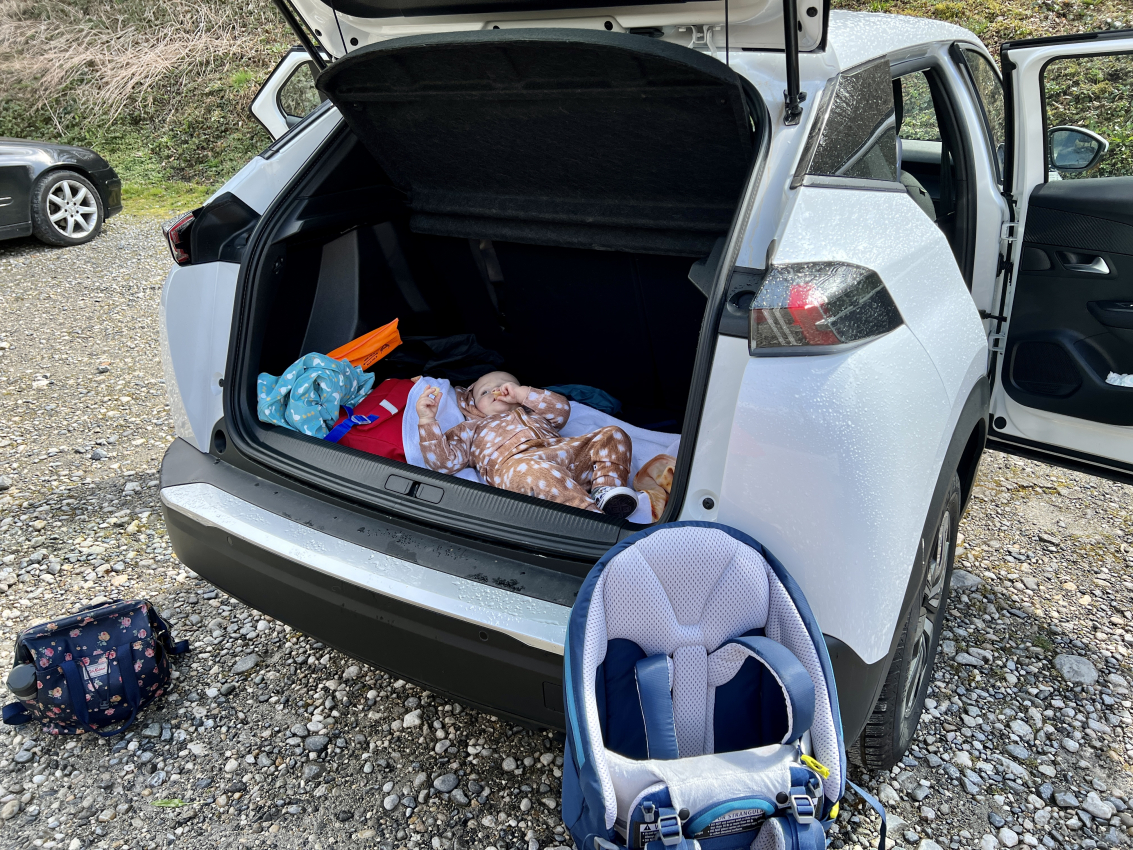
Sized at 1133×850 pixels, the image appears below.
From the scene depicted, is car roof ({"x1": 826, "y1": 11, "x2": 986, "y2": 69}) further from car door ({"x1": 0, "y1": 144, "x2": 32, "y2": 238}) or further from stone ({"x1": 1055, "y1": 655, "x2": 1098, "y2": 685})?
car door ({"x1": 0, "y1": 144, "x2": 32, "y2": 238})

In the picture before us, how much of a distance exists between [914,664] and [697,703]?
0.69 meters

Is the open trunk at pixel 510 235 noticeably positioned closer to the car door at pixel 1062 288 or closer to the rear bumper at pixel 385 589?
the rear bumper at pixel 385 589

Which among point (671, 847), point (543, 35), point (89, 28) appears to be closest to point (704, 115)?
point (543, 35)

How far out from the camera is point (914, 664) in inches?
74.0

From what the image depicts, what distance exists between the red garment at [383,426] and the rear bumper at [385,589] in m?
0.49

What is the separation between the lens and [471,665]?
161 cm

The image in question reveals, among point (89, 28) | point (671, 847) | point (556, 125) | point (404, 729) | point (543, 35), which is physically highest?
point (89, 28)

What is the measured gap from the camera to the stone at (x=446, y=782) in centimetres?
198

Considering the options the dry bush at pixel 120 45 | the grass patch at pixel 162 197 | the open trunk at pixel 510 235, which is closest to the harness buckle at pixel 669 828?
the open trunk at pixel 510 235

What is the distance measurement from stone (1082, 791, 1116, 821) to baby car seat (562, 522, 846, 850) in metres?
0.93

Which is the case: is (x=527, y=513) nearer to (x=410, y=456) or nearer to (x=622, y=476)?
(x=622, y=476)

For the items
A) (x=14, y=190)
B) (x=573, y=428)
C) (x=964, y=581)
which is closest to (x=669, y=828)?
(x=573, y=428)

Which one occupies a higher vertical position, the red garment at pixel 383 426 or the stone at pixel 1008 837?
the red garment at pixel 383 426

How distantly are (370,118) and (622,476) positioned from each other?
1300mm
